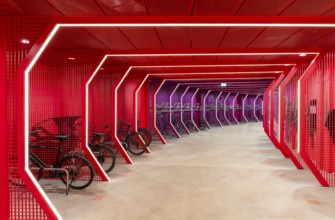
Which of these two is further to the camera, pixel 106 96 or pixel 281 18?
pixel 106 96

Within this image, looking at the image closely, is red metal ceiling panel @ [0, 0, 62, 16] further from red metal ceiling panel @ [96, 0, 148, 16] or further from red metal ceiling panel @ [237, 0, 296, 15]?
red metal ceiling panel @ [237, 0, 296, 15]

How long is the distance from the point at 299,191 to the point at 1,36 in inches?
178

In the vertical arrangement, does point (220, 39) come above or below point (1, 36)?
above

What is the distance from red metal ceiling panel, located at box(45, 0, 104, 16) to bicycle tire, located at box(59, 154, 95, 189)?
2.22 metres

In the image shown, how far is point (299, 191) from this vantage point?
4.32 metres

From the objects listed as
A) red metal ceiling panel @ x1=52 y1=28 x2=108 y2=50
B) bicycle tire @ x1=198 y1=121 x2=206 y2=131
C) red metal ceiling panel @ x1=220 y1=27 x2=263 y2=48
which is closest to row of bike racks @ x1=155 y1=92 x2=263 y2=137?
bicycle tire @ x1=198 y1=121 x2=206 y2=131

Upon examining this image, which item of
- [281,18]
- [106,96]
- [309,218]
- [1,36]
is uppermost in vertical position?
[281,18]

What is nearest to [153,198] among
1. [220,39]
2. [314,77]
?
[220,39]

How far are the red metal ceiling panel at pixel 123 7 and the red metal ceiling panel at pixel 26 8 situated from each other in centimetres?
57

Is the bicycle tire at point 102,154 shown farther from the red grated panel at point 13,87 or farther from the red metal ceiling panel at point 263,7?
the red metal ceiling panel at point 263,7

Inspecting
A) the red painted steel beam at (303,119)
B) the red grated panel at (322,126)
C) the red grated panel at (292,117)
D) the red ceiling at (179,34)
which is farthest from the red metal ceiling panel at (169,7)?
the red grated panel at (292,117)

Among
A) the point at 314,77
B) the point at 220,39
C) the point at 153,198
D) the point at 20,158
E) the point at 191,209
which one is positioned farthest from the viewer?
the point at 314,77

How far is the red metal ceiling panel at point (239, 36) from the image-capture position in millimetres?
3734

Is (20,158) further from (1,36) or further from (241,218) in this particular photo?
(241,218)
